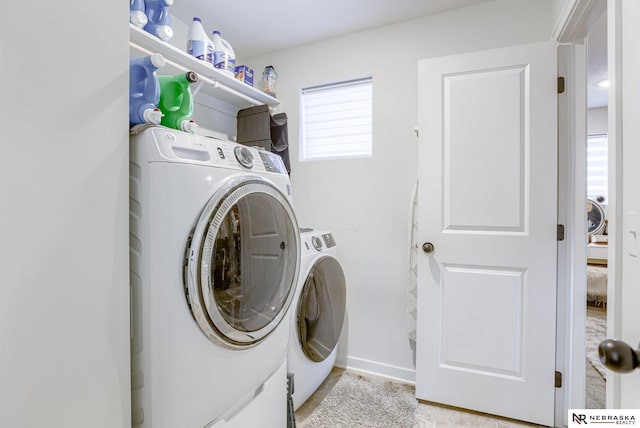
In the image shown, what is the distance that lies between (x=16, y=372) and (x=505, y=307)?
196cm

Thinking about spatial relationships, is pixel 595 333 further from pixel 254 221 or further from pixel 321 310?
pixel 254 221

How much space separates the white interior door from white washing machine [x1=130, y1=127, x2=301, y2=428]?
3.56ft

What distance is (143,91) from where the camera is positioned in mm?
983

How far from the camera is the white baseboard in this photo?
2062mm

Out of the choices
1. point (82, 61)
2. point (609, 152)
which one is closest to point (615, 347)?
point (609, 152)

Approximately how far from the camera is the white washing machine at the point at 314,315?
5.43 ft

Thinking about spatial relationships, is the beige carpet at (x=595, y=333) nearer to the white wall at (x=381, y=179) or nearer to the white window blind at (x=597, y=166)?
the white wall at (x=381, y=179)

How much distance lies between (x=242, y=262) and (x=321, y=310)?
0.83 metres

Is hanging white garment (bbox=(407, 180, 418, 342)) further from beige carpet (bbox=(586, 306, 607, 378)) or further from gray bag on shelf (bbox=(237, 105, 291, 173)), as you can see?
beige carpet (bbox=(586, 306, 607, 378))

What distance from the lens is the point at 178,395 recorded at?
2.90ft

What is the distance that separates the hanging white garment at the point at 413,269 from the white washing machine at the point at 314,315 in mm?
446

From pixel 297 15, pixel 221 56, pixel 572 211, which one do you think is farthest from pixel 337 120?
pixel 572 211

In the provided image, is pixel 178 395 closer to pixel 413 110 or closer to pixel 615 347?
pixel 615 347

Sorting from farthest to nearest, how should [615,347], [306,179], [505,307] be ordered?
[306,179], [505,307], [615,347]
